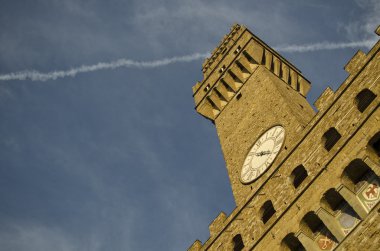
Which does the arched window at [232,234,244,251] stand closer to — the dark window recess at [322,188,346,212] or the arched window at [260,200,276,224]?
the arched window at [260,200,276,224]

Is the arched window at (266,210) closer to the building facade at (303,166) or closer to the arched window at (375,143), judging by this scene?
the building facade at (303,166)

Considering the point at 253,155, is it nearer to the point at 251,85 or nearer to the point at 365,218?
the point at 251,85

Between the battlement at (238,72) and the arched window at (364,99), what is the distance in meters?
10.6

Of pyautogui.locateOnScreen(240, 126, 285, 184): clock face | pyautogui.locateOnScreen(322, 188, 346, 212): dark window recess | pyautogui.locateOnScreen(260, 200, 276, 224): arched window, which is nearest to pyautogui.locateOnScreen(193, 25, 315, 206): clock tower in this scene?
pyautogui.locateOnScreen(240, 126, 285, 184): clock face

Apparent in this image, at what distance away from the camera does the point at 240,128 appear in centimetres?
2638

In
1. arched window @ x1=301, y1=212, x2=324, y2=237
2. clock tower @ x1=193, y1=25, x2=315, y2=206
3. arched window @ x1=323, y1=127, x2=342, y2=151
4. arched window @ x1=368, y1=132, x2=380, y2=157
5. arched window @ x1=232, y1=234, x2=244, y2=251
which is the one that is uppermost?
clock tower @ x1=193, y1=25, x2=315, y2=206

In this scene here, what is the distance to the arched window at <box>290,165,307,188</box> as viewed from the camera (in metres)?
19.7

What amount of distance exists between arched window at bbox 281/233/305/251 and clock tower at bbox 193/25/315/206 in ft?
11.1

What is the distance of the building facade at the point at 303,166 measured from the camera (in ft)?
55.7

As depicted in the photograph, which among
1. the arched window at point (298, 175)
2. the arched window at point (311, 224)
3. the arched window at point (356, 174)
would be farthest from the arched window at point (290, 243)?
the arched window at point (356, 174)

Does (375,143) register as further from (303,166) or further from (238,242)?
(238,242)

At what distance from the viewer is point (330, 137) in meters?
19.7

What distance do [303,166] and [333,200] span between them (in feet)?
7.56

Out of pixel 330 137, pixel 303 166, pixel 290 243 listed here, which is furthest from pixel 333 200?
pixel 330 137
